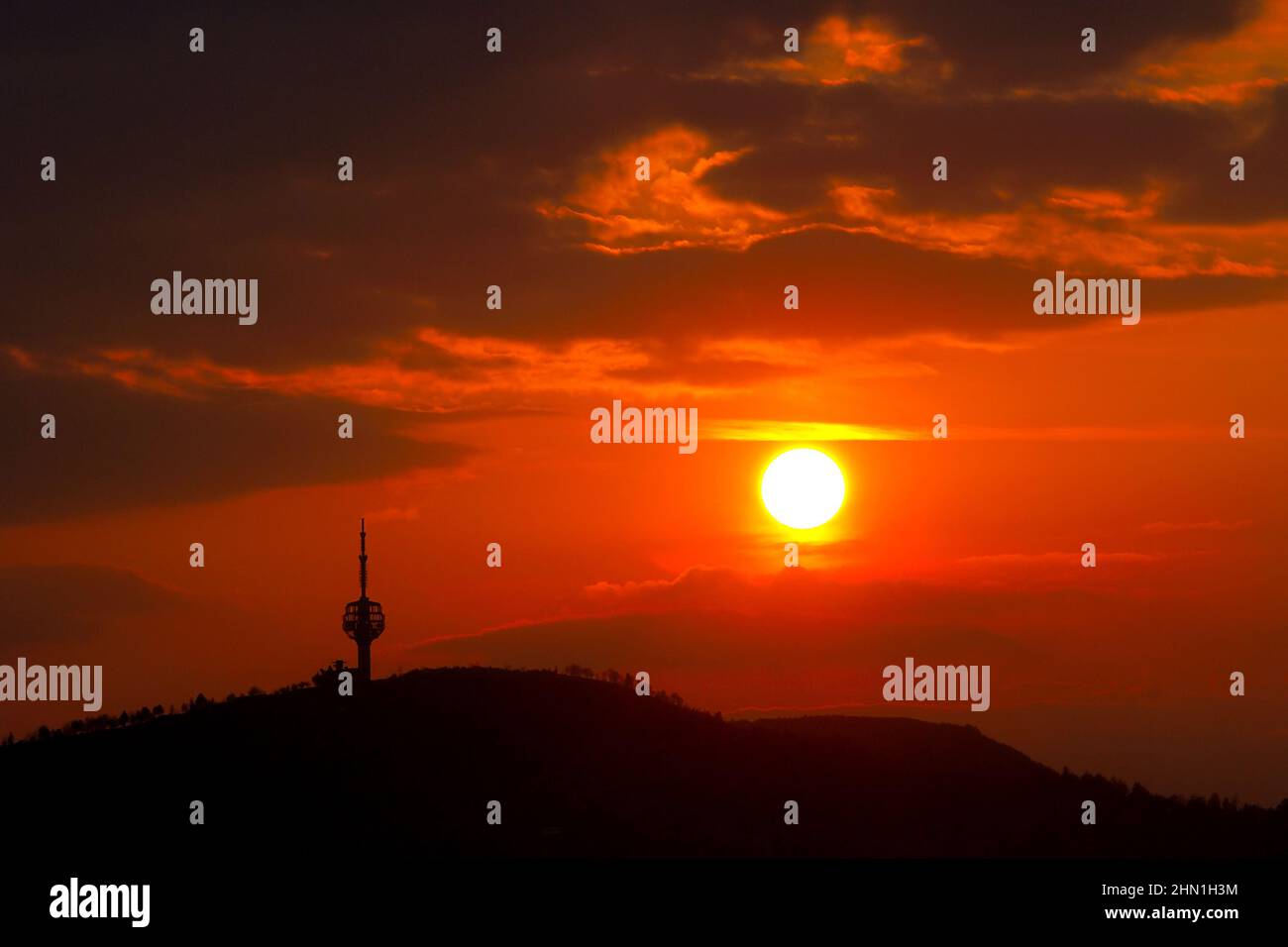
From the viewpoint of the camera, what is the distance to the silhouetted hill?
3002 inches

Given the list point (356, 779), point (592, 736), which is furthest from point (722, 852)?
point (356, 779)

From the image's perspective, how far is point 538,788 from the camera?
8400 cm

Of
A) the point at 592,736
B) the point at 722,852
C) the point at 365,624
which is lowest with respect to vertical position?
the point at 722,852

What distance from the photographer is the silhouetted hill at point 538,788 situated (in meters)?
76.2
